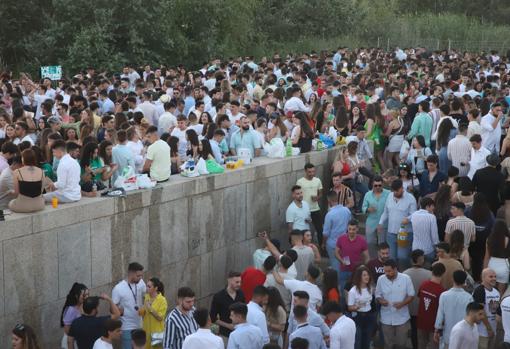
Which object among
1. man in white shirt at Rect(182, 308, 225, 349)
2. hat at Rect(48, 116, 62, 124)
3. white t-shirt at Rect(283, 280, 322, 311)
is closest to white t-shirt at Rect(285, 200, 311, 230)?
white t-shirt at Rect(283, 280, 322, 311)

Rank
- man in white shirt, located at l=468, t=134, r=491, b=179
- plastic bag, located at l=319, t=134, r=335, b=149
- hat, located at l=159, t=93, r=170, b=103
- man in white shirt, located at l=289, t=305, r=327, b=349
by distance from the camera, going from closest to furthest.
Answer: man in white shirt, located at l=289, t=305, r=327, b=349 → man in white shirt, located at l=468, t=134, r=491, b=179 → plastic bag, located at l=319, t=134, r=335, b=149 → hat, located at l=159, t=93, r=170, b=103

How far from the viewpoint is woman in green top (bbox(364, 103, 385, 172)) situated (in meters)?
20.0

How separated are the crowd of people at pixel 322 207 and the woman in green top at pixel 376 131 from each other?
27mm

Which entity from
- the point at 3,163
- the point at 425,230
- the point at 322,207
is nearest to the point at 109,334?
the point at 3,163

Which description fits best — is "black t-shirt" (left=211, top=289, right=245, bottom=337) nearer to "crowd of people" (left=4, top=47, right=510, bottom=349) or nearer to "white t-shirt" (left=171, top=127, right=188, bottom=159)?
"crowd of people" (left=4, top=47, right=510, bottom=349)

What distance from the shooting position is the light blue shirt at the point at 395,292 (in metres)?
13.2

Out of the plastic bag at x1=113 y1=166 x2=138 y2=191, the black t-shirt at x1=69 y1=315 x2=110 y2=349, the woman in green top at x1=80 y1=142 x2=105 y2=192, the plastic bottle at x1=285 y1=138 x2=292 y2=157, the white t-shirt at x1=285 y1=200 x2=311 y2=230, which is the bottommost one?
the white t-shirt at x1=285 y1=200 x2=311 y2=230

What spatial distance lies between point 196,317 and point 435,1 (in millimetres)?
61691

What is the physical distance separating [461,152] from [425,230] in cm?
323

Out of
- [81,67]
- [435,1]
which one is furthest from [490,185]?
[435,1]

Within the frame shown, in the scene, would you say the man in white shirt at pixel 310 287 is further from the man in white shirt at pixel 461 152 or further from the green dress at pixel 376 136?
the green dress at pixel 376 136

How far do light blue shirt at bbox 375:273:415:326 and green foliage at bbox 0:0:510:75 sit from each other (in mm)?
23293

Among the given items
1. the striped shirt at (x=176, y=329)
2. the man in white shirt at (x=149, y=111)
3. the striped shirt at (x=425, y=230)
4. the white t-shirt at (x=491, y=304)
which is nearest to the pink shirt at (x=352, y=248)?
the striped shirt at (x=425, y=230)

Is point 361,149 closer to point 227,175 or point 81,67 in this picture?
point 227,175
